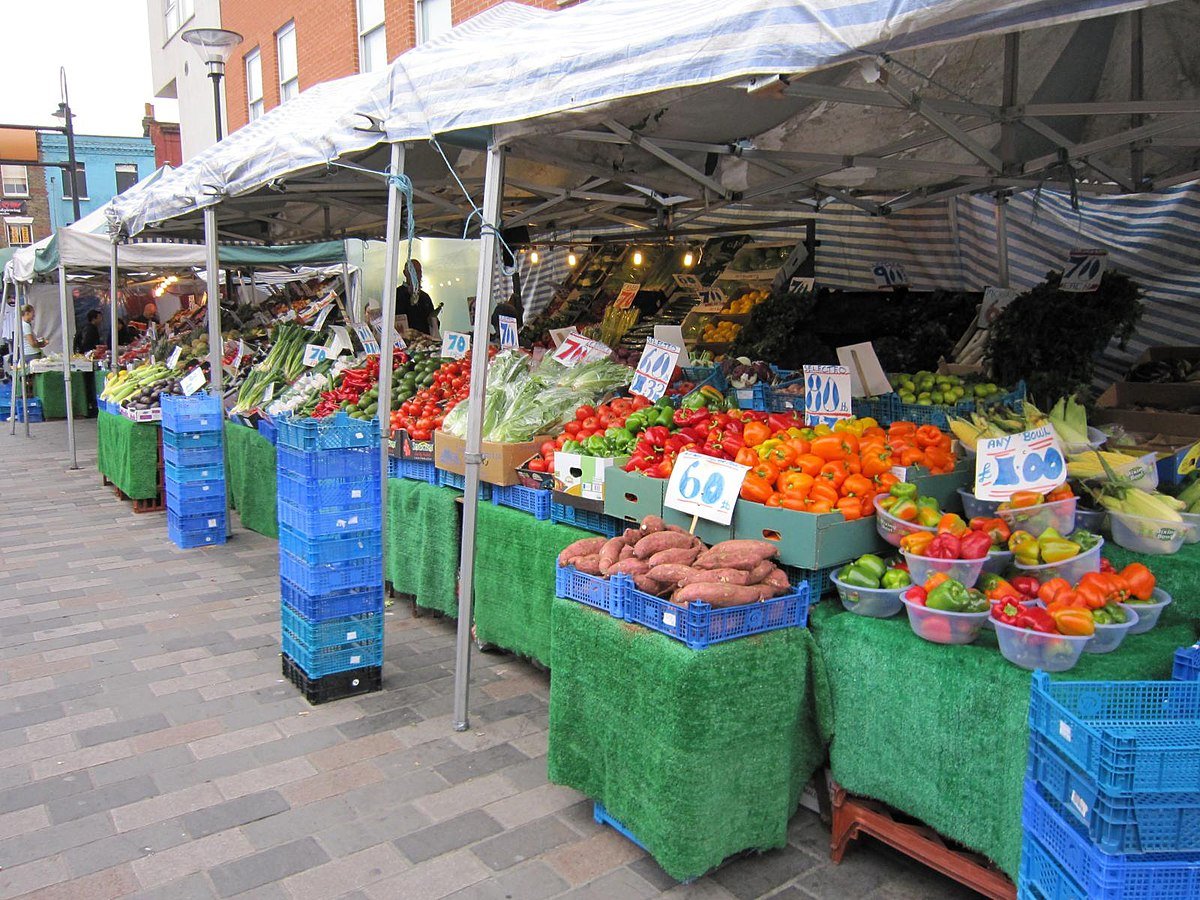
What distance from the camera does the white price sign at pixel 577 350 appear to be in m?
6.18

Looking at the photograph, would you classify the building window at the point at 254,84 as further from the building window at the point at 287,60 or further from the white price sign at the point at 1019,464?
the white price sign at the point at 1019,464

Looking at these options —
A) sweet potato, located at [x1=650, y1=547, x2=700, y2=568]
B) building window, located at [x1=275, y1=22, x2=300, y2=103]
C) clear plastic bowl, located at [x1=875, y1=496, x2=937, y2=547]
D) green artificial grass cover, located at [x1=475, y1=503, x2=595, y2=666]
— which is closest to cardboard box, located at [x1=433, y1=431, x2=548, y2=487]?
green artificial grass cover, located at [x1=475, y1=503, x2=595, y2=666]

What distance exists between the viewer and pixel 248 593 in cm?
641

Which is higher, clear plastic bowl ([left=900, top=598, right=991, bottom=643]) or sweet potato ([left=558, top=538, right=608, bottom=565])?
sweet potato ([left=558, top=538, right=608, bottom=565])

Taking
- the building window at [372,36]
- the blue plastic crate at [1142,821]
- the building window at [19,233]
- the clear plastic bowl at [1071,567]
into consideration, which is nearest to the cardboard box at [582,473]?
the clear plastic bowl at [1071,567]

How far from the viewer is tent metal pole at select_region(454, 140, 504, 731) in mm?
4012

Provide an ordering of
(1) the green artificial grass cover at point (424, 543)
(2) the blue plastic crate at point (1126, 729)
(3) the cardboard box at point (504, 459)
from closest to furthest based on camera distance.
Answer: (2) the blue plastic crate at point (1126, 729) < (3) the cardboard box at point (504, 459) < (1) the green artificial grass cover at point (424, 543)

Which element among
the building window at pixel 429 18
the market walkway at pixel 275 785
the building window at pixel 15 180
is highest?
the building window at pixel 15 180

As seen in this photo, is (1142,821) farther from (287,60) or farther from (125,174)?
(125,174)

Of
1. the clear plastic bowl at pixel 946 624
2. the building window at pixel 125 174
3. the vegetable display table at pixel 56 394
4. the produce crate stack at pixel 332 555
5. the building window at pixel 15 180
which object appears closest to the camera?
the clear plastic bowl at pixel 946 624

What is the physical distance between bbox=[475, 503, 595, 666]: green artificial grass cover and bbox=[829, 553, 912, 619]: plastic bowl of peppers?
1.48m

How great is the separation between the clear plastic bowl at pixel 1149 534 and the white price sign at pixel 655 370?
2.42 m

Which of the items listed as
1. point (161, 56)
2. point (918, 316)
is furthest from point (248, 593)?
point (161, 56)

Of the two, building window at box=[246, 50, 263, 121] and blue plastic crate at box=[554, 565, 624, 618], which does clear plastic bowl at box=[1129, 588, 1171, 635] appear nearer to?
blue plastic crate at box=[554, 565, 624, 618]
